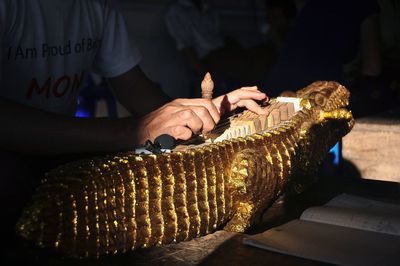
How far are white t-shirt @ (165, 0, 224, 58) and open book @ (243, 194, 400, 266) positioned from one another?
5.06 metres

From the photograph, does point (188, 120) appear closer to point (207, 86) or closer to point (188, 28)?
point (207, 86)

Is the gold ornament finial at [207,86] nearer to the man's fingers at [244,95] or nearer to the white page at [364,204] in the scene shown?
the man's fingers at [244,95]

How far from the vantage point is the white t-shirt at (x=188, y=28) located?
6.89 m

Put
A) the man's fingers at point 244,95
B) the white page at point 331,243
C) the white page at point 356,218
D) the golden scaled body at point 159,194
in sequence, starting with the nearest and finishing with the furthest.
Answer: the golden scaled body at point 159,194, the white page at point 331,243, the white page at point 356,218, the man's fingers at point 244,95

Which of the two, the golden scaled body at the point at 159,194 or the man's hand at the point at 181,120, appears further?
the man's hand at the point at 181,120

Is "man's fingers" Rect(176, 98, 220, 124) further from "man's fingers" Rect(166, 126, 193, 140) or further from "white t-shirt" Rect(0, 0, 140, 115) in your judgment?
"white t-shirt" Rect(0, 0, 140, 115)

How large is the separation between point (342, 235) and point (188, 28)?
5464mm

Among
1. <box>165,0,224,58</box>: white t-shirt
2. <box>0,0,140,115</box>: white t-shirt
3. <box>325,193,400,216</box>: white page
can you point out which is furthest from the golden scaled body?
<box>165,0,224,58</box>: white t-shirt

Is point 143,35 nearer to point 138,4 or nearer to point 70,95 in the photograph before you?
point 138,4

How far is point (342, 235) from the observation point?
67.4 inches

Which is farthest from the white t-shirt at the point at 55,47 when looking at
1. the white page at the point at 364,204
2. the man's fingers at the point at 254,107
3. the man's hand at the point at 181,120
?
the white page at the point at 364,204

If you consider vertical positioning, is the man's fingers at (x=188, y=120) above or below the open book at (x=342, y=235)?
above

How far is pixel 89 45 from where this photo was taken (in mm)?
2166

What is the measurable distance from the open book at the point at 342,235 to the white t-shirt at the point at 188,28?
16.6 feet
